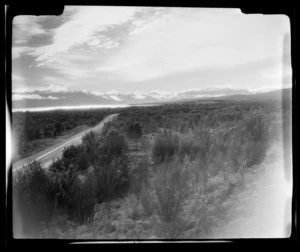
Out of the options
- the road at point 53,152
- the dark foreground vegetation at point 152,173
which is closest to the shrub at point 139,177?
the dark foreground vegetation at point 152,173

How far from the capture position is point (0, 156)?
139cm

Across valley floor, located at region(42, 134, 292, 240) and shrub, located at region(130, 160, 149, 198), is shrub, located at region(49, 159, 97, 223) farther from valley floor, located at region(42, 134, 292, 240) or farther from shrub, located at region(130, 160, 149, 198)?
shrub, located at region(130, 160, 149, 198)

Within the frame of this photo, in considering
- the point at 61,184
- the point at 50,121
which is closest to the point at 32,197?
the point at 61,184

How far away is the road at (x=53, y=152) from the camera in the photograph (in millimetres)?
1442

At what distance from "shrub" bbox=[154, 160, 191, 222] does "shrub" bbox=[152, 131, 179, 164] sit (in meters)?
0.03

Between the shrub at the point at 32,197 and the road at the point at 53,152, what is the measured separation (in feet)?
0.07

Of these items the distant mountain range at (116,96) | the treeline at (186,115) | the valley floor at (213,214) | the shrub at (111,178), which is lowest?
the valley floor at (213,214)

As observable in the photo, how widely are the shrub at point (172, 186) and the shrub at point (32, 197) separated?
0.50 m

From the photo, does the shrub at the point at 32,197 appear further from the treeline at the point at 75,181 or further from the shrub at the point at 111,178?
the shrub at the point at 111,178

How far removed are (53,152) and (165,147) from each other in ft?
1.71

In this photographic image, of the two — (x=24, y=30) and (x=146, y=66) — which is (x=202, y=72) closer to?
(x=146, y=66)

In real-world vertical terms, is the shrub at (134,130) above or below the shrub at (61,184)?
above

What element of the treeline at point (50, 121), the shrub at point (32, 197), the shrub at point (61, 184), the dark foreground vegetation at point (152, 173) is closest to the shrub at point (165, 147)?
the dark foreground vegetation at point (152, 173)

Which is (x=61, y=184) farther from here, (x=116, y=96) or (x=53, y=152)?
(x=116, y=96)
